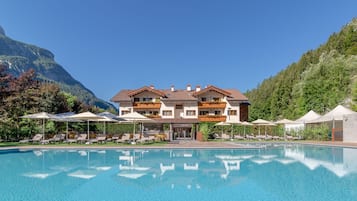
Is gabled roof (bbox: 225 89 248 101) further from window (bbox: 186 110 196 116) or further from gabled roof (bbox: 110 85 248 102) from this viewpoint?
window (bbox: 186 110 196 116)

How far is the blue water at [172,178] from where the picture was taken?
8273 millimetres

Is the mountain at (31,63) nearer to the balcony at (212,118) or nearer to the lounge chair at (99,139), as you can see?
the balcony at (212,118)

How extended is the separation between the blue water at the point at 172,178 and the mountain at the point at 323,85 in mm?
24214

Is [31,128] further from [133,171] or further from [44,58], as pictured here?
[44,58]

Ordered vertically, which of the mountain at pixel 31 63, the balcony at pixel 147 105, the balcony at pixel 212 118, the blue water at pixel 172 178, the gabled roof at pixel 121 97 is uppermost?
the mountain at pixel 31 63

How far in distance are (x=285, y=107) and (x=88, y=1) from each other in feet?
137

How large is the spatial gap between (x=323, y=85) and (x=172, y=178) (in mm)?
40286

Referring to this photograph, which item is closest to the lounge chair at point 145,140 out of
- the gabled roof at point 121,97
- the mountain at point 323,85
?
the gabled roof at point 121,97

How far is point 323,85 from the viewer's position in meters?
43.2

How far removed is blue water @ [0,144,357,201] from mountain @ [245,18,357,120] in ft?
79.4

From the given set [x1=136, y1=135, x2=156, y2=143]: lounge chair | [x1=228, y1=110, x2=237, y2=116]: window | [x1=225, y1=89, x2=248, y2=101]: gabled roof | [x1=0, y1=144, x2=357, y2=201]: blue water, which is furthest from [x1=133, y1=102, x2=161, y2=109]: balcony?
[x1=0, y1=144, x2=357, y2=201]: blue water

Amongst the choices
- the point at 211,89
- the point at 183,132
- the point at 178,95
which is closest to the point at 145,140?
the point at 183,132

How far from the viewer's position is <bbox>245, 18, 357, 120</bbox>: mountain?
40.7 meters

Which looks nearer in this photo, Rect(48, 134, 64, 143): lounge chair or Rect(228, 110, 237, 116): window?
Rect(48, 134, 64, 143): lounge chair
